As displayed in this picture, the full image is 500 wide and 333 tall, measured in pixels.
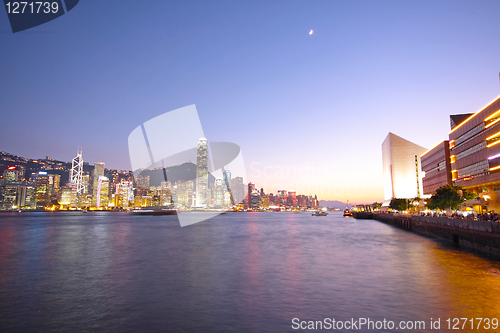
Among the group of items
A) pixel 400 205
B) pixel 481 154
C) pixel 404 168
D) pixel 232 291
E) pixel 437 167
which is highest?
pixel 404 168

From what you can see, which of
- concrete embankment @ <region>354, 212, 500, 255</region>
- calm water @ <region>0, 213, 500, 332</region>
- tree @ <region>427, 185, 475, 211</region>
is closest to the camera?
calm water @ <region>0, 213, 500, 332</region>

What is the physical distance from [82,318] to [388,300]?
12.9 m

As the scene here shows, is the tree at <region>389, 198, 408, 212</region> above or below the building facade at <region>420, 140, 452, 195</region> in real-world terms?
below

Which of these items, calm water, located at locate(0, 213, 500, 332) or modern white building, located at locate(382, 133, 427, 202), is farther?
modern white building, located at locate(382, 133, 427, 202)

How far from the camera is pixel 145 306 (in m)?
14.5

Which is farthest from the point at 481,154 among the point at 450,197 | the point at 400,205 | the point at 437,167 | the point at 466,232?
the point at 400,205

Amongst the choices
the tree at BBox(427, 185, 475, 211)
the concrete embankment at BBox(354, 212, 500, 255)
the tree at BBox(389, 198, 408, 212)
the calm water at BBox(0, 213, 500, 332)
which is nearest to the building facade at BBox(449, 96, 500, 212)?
the tree at BBox(427, 185, 475, 211)

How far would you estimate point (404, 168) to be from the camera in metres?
171

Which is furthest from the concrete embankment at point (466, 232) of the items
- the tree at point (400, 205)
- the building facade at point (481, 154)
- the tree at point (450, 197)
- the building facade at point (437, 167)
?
the tree at point (400, 205)

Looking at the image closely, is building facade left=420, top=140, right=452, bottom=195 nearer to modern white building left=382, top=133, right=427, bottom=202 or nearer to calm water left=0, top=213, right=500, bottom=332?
modern white building left=382, top=133, right=427, bottom=202

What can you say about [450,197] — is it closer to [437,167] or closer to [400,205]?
[437,167]

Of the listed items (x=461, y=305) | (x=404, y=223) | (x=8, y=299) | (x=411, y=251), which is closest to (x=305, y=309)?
(x=461, y=305)

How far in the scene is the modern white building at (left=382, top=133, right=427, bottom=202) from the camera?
167375 mm

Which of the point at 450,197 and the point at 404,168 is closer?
the point at 450,197
